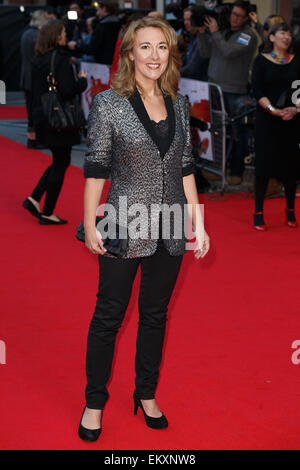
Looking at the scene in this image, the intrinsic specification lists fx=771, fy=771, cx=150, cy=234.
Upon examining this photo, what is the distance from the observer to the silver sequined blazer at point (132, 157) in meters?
3.12

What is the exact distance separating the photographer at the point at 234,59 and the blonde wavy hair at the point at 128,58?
5.63 meters

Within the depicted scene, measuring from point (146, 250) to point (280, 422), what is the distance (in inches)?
42.4

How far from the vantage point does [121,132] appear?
3.12 meters

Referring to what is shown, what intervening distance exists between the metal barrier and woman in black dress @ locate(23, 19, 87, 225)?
6.48 ft

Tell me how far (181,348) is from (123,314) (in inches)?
48.7

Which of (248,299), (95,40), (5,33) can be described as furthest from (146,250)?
(5,33)

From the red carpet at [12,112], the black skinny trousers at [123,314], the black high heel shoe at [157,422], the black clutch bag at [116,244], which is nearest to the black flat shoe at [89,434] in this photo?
the black skinny trousers at [123,314]

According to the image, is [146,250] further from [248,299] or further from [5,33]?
[5,33]

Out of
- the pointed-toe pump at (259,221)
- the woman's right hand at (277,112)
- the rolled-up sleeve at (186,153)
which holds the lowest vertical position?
the pointed-toe pump at (259,221)

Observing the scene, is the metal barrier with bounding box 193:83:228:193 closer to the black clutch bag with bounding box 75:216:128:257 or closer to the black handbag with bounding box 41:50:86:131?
the black handbag with bounding box 41:50:86:131

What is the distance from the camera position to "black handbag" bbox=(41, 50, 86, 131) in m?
6.97

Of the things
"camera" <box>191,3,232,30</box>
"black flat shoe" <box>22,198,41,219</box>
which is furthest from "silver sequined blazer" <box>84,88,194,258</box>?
"camera" <box>191,3,232,30</box>

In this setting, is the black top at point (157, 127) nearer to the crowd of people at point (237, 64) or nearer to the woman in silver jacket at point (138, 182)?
the woman in silver jacket at point (138, 182)

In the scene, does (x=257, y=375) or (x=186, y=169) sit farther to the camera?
(x=257, y=375)
